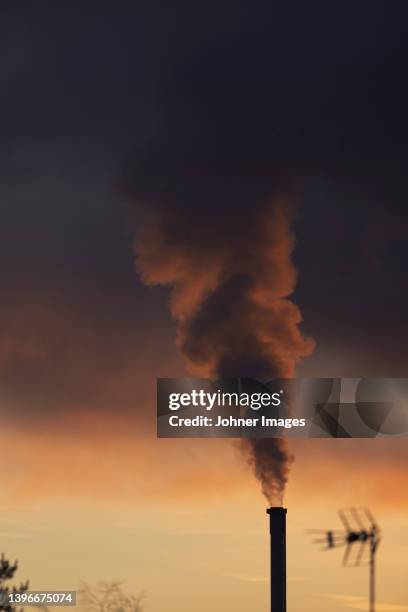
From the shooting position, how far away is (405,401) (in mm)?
75812

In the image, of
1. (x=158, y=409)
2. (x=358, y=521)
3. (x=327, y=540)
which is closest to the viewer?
(x=358, y=521)

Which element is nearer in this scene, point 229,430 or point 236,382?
point 229,430

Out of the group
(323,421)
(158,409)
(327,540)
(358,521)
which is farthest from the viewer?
(323,421)

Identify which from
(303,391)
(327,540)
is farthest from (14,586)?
(327,540)

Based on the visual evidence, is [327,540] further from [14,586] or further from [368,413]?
[14,586]

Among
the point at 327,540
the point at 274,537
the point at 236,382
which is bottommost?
the point at 327,540

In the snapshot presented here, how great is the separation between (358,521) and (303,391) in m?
32.6

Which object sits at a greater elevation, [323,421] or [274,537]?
[323,421]

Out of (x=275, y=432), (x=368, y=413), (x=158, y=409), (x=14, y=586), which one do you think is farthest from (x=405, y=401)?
(x=14, y=586)

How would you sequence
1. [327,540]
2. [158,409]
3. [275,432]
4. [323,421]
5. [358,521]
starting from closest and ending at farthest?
1. [358,521]
2. [327,540]
3. [158,409]
4. [323,421]
5. [275,432]

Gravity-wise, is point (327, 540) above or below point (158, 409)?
below

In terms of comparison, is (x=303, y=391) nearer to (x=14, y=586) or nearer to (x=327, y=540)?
(x=14, y=586)

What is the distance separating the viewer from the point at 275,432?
8131 cm

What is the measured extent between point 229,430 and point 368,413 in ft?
27.7
